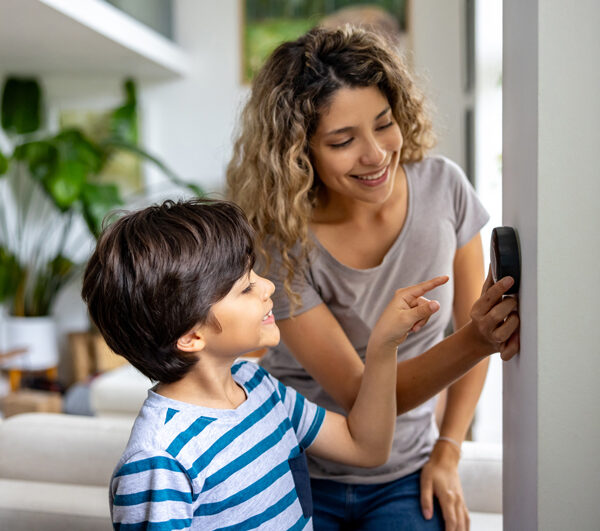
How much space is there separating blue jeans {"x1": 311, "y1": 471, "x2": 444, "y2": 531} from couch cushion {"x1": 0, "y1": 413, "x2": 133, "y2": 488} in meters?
0.47

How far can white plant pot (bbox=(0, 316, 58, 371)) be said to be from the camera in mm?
4633

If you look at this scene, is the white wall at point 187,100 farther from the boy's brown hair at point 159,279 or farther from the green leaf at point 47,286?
the boy's brown hair at point 159,279

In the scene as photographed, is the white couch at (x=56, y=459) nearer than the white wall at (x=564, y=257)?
No

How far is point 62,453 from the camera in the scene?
5.10ft

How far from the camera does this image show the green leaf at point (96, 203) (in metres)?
4.32

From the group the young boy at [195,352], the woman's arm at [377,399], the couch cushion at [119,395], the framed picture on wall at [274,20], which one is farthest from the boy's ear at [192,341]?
the framed picture on wall at [274,20]

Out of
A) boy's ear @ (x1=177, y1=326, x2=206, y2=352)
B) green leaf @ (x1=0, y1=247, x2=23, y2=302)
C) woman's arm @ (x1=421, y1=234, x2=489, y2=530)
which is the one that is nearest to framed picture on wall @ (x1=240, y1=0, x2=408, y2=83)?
green leaf @ (x1=0, y1=247, x2=23, y2=302)

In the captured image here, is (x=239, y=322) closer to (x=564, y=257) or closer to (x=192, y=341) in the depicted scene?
(x=192, y=341)

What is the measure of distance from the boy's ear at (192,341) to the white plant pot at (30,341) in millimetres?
3986

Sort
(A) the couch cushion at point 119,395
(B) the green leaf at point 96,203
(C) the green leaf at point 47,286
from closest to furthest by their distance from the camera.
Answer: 1. (A) the couch cushion at point 119,395
2. (B) the green leaf at point 96,203
3. (C) the green leaf at point 47,286

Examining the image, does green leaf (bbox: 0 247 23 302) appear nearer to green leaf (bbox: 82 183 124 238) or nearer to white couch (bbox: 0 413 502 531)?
green leaf (bbox: 82 183 124 238)

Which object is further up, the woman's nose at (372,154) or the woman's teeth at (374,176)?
the woman's nose at (372,154)

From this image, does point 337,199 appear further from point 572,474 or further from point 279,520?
point 572,474

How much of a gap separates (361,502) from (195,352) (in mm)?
569
